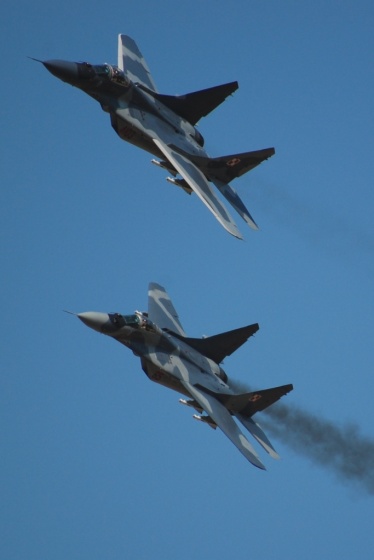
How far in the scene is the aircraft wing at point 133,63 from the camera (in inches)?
3061

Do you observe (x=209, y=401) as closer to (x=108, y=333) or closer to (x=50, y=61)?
(x=108, y=333)

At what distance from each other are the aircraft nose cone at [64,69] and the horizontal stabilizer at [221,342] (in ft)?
41.2

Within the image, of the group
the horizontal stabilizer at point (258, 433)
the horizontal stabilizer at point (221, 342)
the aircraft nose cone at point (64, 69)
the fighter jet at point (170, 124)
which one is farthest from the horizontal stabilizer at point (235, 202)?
the horizontal stabilizer at point (258, 433)

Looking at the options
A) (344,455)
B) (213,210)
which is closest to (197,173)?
(213,210)

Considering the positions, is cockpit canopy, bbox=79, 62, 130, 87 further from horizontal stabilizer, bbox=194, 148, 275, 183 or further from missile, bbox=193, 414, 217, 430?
missile, bbox=193, 414, 217, 430

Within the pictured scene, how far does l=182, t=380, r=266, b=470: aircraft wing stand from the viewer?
6938 centimetres

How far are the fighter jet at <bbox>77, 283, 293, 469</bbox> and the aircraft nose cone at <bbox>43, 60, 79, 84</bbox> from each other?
1083 cm

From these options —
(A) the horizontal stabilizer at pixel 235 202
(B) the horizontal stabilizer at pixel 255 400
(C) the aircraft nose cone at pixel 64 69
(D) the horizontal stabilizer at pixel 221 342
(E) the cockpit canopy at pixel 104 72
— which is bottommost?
(B) the horizontal stabilizer at pixel 255 400

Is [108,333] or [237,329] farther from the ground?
[237,329]

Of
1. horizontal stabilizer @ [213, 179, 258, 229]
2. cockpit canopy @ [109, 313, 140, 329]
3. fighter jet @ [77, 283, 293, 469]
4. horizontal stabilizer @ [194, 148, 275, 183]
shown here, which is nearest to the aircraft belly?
fighter jet @ [77, 283, 293, 469]

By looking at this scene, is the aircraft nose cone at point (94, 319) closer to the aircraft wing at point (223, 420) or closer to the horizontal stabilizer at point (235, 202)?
the aircraft wing at point (223, 420)

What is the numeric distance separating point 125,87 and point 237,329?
12.0m

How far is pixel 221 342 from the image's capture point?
74.2m

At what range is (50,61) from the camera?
7131 cm
